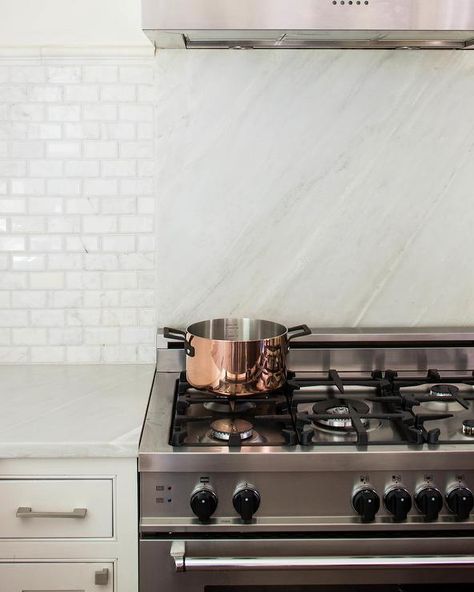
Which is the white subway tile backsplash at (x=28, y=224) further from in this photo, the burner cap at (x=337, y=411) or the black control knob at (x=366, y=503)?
Answer: the black control knob at (x=366, y=503)

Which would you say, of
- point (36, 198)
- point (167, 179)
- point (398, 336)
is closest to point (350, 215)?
point (398, 336)

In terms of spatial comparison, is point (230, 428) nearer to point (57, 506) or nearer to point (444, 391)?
point (57, 506)

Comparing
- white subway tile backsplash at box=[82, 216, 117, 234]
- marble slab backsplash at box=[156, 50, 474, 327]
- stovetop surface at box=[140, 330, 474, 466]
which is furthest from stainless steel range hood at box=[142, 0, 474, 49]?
stovetop surface at box=[140, 330, 474, 466]

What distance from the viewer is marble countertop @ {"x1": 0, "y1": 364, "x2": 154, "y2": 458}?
1.62 meters

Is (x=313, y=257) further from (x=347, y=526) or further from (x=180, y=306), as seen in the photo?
(x=347, y=526)

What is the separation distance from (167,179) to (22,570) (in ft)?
3.67

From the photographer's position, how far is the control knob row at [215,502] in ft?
5.05

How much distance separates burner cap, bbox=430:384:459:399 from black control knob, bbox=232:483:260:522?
0.61 meters

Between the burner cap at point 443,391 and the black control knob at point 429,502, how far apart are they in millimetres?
392

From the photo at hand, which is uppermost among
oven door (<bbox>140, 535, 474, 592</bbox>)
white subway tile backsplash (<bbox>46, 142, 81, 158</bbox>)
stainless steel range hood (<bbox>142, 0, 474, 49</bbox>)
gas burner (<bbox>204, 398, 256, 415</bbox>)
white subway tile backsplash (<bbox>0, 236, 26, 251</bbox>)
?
stainless steel range hood (<bbox>142, 0, 474, 49</bbox>)

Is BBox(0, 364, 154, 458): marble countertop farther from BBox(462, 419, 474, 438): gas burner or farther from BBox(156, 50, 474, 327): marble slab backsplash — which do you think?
BBox(462, 419, 474, 438): gas burner

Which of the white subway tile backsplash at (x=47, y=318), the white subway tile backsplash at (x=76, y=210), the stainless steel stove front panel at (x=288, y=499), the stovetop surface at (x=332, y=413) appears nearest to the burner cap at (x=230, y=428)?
the stovetop surface at (x=332, y=413)

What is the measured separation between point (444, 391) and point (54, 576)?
41.2 inches

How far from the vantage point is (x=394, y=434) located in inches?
67.6
